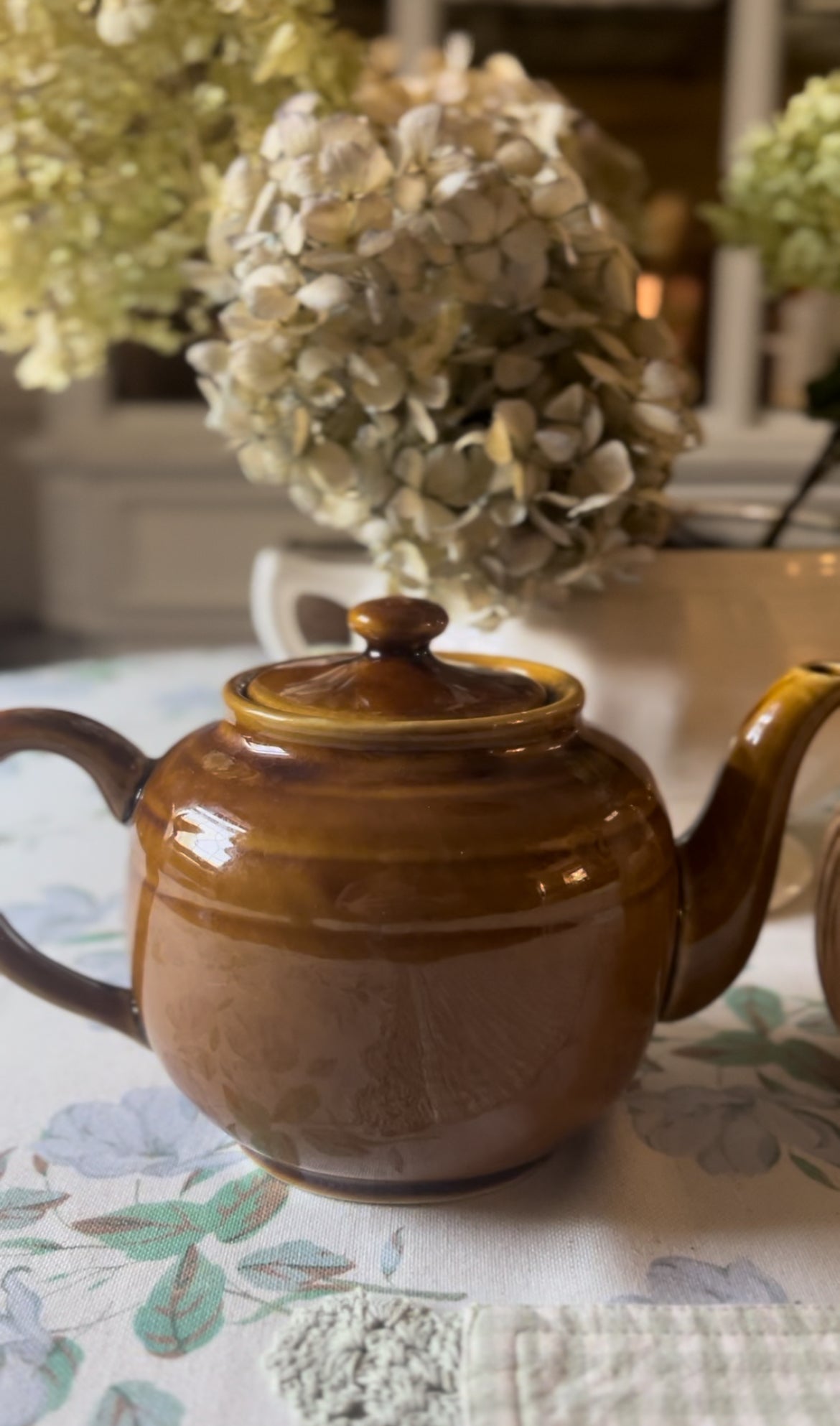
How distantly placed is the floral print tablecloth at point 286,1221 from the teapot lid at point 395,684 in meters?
0.14

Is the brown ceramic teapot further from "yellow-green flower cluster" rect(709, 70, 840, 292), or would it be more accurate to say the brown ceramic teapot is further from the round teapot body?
"yellow-green flower cluster" rect(709, 70, 840, 292)

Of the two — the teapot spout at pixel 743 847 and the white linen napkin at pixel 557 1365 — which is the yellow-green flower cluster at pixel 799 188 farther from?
the white linen napkin at pixel 557 1365

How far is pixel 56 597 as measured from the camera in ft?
6.03

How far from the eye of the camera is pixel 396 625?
0.38 m

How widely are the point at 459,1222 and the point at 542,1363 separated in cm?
7

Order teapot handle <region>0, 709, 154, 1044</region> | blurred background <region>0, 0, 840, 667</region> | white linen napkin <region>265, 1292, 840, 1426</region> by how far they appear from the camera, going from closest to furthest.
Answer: white linen napkin <region>265, 1292, 840, 1426</region> → teapot handle <region>0, 709, 154, 1044</region> → blurred background <region>0, 0, 840, 667</region>

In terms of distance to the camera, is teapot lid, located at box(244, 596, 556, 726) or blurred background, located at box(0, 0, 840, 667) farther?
blurred background, located at box(0, 0, 840, 667)

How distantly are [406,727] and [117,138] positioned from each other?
0.39 metres

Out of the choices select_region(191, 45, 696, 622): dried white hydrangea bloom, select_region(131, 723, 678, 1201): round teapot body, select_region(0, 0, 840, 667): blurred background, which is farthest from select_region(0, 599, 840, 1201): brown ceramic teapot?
select_region(0, 0, 840, 667): blurred background

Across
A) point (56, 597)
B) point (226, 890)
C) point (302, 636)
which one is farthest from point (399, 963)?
point (56, 597)

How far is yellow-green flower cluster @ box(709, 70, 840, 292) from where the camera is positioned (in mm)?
544

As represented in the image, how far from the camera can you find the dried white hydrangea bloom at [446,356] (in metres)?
0.46

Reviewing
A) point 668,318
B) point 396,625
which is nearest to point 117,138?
point 396,625

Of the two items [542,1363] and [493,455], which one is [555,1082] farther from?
[493,455]
